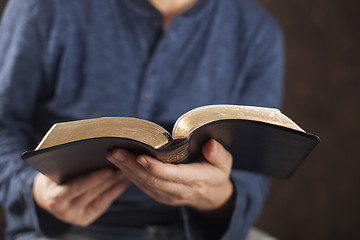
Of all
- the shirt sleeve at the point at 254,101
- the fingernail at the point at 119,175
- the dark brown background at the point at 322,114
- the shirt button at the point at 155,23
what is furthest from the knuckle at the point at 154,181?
the dark brown background at the point at 322,114

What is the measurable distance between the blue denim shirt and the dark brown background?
58 centimetres

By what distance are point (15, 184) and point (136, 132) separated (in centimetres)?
45

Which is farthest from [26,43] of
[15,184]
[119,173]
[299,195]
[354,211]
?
[354,211]

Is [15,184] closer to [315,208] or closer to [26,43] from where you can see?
[26,43]

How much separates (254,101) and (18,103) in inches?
24.3

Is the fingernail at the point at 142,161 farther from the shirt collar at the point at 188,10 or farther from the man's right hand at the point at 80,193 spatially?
the shirt collar at the point at 188,10

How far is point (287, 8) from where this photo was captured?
1.56 m

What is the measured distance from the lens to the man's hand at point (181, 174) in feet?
1.72

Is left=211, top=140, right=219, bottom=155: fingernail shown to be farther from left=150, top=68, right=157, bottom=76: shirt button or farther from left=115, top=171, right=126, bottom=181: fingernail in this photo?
left=150, top=68, right=157, bottom=76: shirt button

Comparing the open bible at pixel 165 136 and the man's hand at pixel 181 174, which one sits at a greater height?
the open bible at pixel 165 136

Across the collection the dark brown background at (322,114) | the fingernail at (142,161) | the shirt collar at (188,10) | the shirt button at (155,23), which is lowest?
the dark brown background at (322,114)

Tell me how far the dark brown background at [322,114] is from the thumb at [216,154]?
42.0 inches

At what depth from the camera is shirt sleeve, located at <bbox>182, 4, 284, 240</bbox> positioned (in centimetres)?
80

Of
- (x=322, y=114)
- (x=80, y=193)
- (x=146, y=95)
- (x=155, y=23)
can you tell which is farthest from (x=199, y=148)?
(x=322, y=114)
